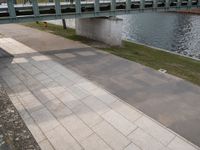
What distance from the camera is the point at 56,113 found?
29.7ft

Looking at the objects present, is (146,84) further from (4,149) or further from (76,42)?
(76,42)

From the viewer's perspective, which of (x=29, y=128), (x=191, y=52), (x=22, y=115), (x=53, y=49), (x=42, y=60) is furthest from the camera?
(x=191, y=52)

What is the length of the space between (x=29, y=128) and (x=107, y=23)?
15.8m

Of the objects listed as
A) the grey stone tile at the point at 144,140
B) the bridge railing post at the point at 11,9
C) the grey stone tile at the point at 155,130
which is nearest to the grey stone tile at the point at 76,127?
the grey stone tile at the point at 144,140

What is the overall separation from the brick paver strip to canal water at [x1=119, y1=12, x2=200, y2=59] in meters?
18.7

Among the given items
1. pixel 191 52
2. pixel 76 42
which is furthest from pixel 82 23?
pixel 191 52

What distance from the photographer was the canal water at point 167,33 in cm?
2848

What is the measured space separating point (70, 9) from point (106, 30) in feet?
A: 14.5

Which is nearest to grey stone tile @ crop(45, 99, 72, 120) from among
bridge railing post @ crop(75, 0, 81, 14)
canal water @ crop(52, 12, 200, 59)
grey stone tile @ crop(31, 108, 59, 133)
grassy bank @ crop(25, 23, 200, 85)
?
grey stone tile @ crop(31, 108, 59, 133)

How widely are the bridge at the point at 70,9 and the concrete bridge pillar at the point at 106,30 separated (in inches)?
36.7

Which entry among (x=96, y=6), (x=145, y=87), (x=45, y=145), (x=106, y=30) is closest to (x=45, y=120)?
(x=45, y=145)

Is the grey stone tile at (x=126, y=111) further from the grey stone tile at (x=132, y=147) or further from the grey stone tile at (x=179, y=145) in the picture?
the grey stone tile at (x=179, y=145)

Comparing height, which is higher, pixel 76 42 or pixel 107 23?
pixel 107 23

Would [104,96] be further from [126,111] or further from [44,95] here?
[44,95]
